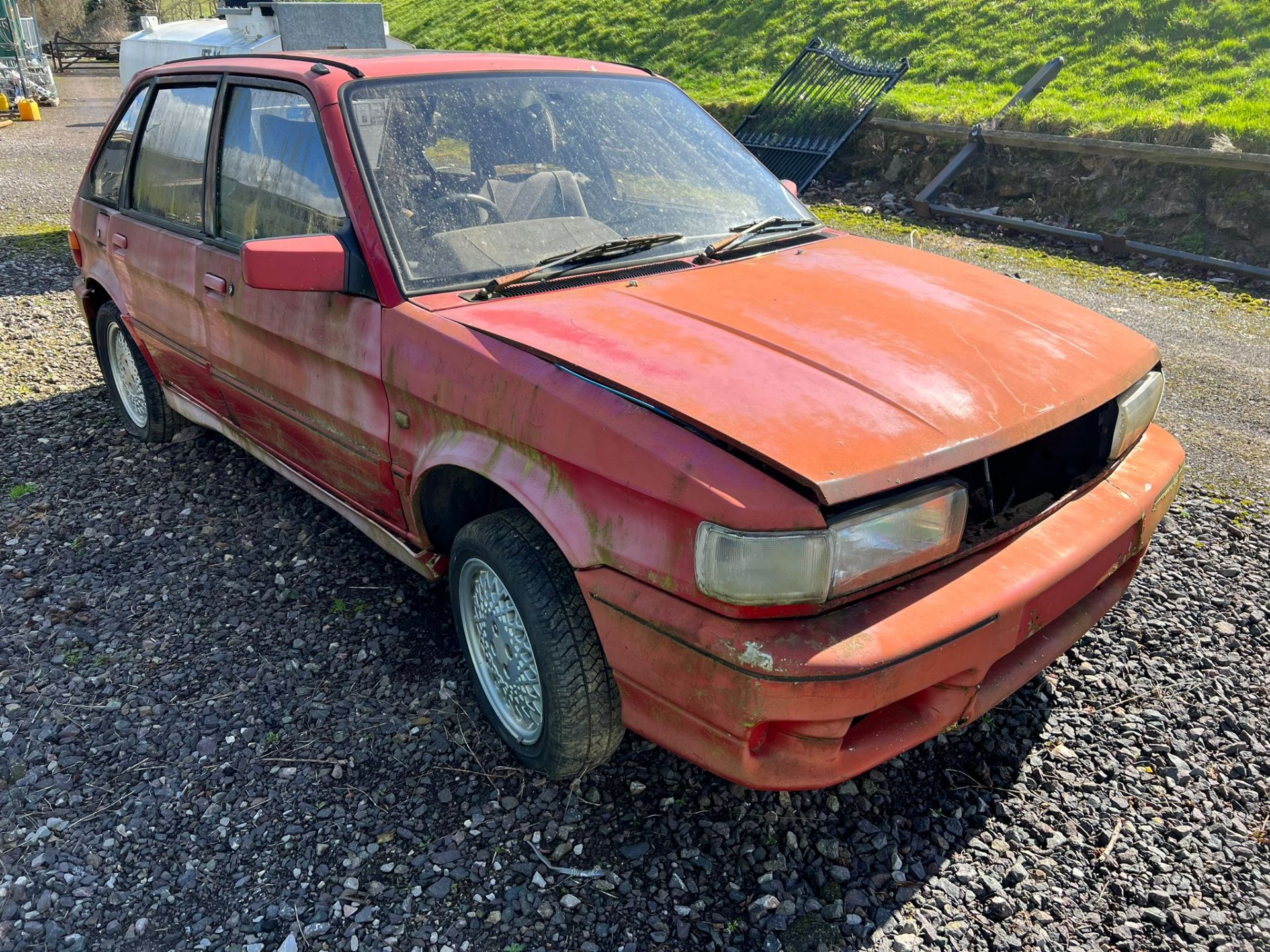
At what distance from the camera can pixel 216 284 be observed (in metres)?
3.48

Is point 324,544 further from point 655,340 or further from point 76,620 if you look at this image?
point 655,340

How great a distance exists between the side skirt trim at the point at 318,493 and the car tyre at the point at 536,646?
24 centimetres

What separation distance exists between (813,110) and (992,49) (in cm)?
303

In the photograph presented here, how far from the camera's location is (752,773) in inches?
81.4

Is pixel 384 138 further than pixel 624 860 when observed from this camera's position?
Yes

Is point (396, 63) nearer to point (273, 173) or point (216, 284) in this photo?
point (273, 173)

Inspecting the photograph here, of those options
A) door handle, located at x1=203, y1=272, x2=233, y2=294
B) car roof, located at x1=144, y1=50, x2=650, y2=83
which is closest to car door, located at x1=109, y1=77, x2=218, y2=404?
door handle, located at x1=203, y1=272, x2=233, y2=294

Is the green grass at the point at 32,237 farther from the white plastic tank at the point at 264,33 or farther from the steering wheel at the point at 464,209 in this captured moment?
the steering wheel at the point at 464,209

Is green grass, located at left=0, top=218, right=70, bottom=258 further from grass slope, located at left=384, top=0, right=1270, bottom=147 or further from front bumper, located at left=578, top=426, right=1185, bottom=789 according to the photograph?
front bumper, located at left=578, top=426, right=1185, bottom=789

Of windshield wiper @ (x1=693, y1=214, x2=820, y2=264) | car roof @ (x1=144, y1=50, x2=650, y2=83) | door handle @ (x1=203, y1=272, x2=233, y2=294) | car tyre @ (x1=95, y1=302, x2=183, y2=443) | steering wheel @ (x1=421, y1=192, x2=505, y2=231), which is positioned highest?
car roof @ (x1=144, y1=50, x2=650, y2=83)

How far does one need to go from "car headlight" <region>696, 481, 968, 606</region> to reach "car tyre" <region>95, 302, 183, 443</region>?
3.55 metres

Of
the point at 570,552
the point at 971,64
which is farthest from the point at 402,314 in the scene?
the point at 971,64

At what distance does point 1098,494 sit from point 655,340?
1244mm

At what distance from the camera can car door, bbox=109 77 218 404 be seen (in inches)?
145
